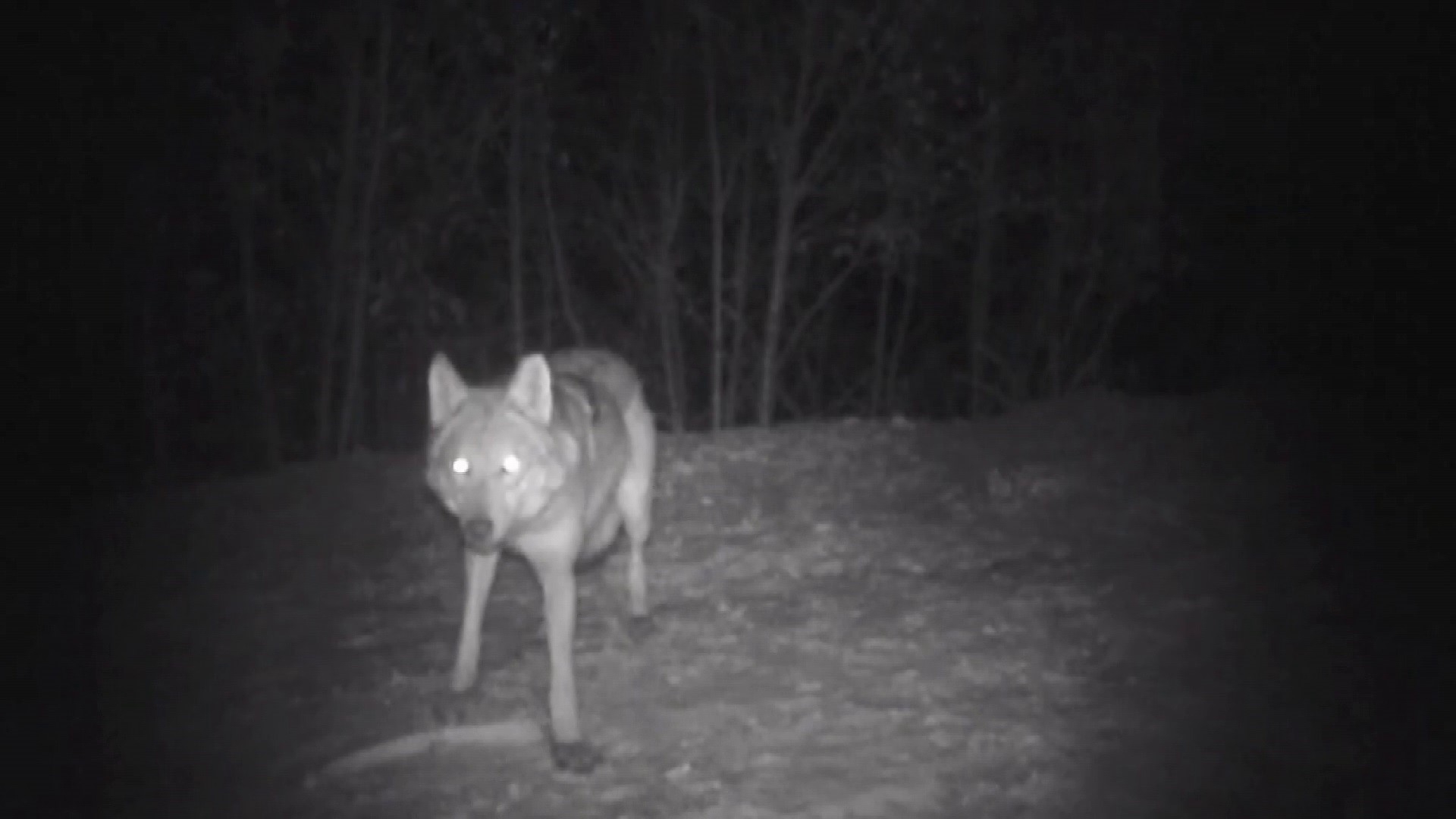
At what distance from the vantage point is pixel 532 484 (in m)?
7.64

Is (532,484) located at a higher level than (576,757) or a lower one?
higher

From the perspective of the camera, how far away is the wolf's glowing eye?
297 inches

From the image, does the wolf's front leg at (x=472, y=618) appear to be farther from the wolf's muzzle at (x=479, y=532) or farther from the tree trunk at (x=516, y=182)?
the tree trunk at (x=516, y=182)

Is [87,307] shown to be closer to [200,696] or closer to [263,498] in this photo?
[263,498]

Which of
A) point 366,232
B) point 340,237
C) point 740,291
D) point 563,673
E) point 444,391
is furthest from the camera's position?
point 740,291

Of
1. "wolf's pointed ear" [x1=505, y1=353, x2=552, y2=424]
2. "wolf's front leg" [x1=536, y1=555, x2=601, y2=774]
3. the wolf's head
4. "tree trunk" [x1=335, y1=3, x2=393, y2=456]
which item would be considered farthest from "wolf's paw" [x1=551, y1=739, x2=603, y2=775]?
"tree trunk" [x1=335, y1=3, x2=393, y2=456]

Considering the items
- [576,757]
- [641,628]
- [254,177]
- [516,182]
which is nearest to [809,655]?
[641,628]

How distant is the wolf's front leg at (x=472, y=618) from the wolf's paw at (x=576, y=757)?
1.11 meters

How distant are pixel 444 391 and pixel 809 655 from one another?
2.39 m

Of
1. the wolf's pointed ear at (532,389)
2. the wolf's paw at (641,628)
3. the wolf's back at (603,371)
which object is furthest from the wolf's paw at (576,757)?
the wolf's back at (603,371)

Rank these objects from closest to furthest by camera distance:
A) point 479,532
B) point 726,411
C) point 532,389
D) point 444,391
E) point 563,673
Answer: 1. point 479,532
2. point 563,673
3. point 532,389
4. point 444,391
5. point 726,411

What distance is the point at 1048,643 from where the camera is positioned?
8.83 m

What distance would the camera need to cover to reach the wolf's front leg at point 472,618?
845cm

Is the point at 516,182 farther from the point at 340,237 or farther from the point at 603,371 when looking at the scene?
the point at 603,371
